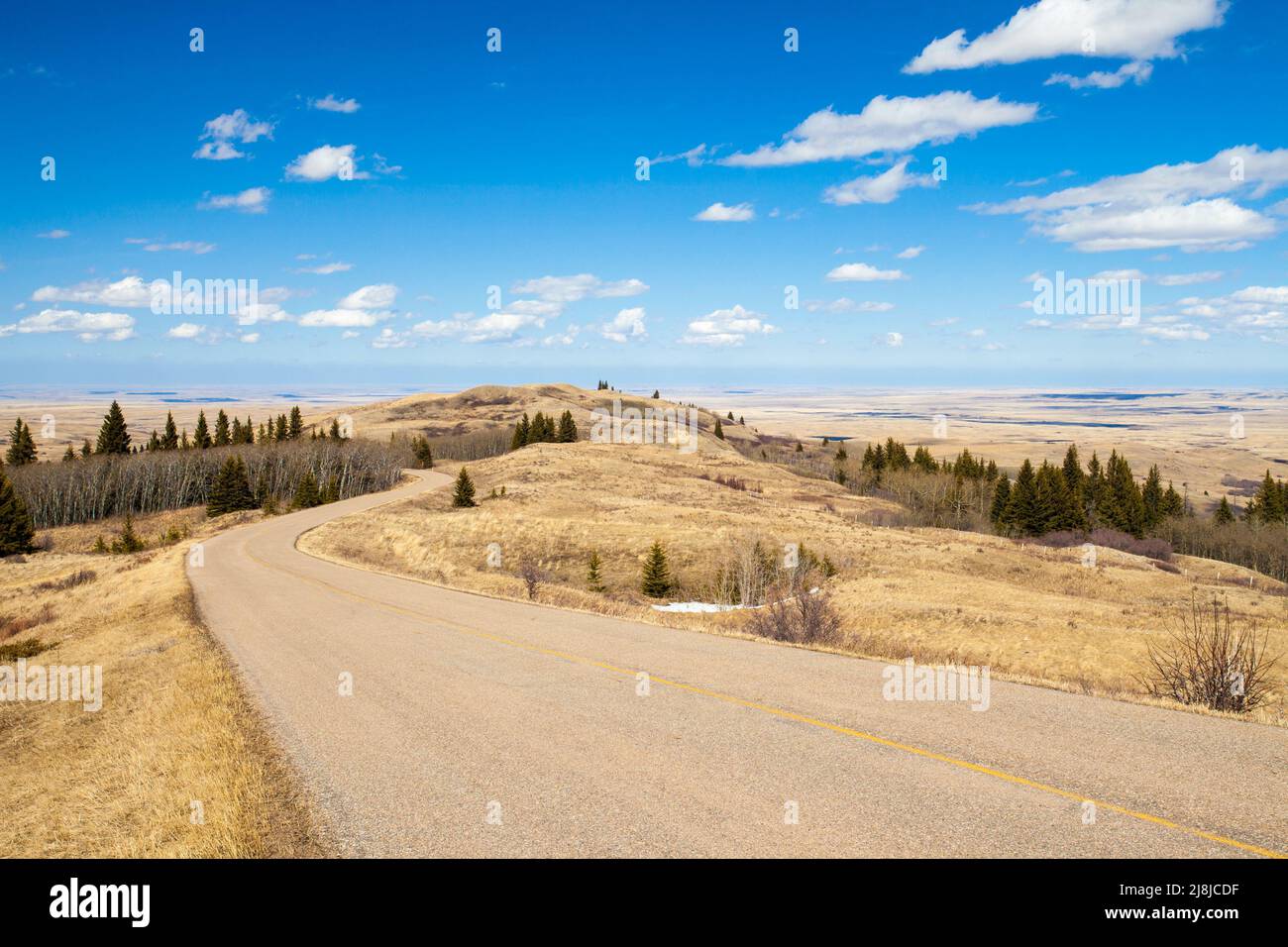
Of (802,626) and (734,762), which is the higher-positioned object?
(734,762)

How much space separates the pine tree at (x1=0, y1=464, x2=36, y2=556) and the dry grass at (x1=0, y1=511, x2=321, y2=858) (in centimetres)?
5661

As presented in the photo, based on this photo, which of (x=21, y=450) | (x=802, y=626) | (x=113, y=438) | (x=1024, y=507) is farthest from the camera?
(x=113, y=438)

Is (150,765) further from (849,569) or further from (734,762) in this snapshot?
(849,569)

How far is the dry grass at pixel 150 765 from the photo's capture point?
830 cm

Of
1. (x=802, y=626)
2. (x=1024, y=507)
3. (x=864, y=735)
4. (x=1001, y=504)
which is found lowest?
(x=1001, y=504)

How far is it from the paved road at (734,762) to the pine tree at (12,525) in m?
69.1

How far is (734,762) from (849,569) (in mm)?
41131

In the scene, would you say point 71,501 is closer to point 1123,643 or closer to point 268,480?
point 268,480

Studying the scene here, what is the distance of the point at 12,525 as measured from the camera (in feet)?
216

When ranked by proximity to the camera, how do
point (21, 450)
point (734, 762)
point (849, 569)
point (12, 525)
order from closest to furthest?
point (734, 762) → point (849, 569) → point (12, 525) → point (21, 450)

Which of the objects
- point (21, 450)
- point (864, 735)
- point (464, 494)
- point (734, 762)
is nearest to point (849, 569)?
point (464, 494)
